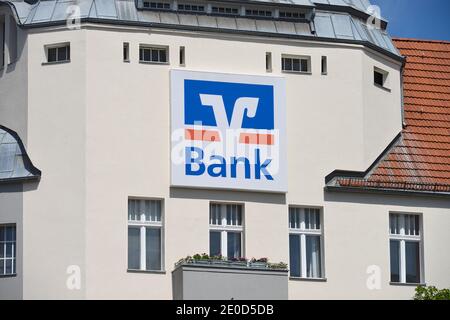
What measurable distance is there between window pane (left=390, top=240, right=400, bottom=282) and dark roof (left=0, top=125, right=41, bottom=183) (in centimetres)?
1127

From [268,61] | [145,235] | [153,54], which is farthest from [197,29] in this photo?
[145,235]

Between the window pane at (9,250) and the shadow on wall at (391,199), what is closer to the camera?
the window pane at (9,250)

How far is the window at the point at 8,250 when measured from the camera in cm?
5750

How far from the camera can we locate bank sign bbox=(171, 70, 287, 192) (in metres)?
57.9

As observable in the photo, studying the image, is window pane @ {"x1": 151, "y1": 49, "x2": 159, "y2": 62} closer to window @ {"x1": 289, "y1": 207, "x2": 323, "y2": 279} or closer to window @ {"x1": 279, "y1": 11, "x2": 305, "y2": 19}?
window @ {"x1": 279, "y1": 11, "x2": 305, "y2": 19}

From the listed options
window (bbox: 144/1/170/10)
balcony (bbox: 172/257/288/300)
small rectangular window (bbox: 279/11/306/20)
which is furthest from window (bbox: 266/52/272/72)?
balcony (bbox: 172/257/288/300)

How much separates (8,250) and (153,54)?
7.24 meters

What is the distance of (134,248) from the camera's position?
57469mm

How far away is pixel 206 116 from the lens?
191 feet

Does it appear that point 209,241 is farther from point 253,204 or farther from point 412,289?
point 412,289

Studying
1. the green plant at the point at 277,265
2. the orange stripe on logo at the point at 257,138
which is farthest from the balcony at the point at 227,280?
the orange stripe on logo at the point at 257,138

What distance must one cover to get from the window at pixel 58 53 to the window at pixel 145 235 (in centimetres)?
479

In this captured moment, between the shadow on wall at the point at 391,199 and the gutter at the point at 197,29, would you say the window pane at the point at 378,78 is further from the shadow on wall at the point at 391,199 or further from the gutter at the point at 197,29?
the shadow on wall at the point at 391,199

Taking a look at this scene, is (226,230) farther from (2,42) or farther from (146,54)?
(2,42)
